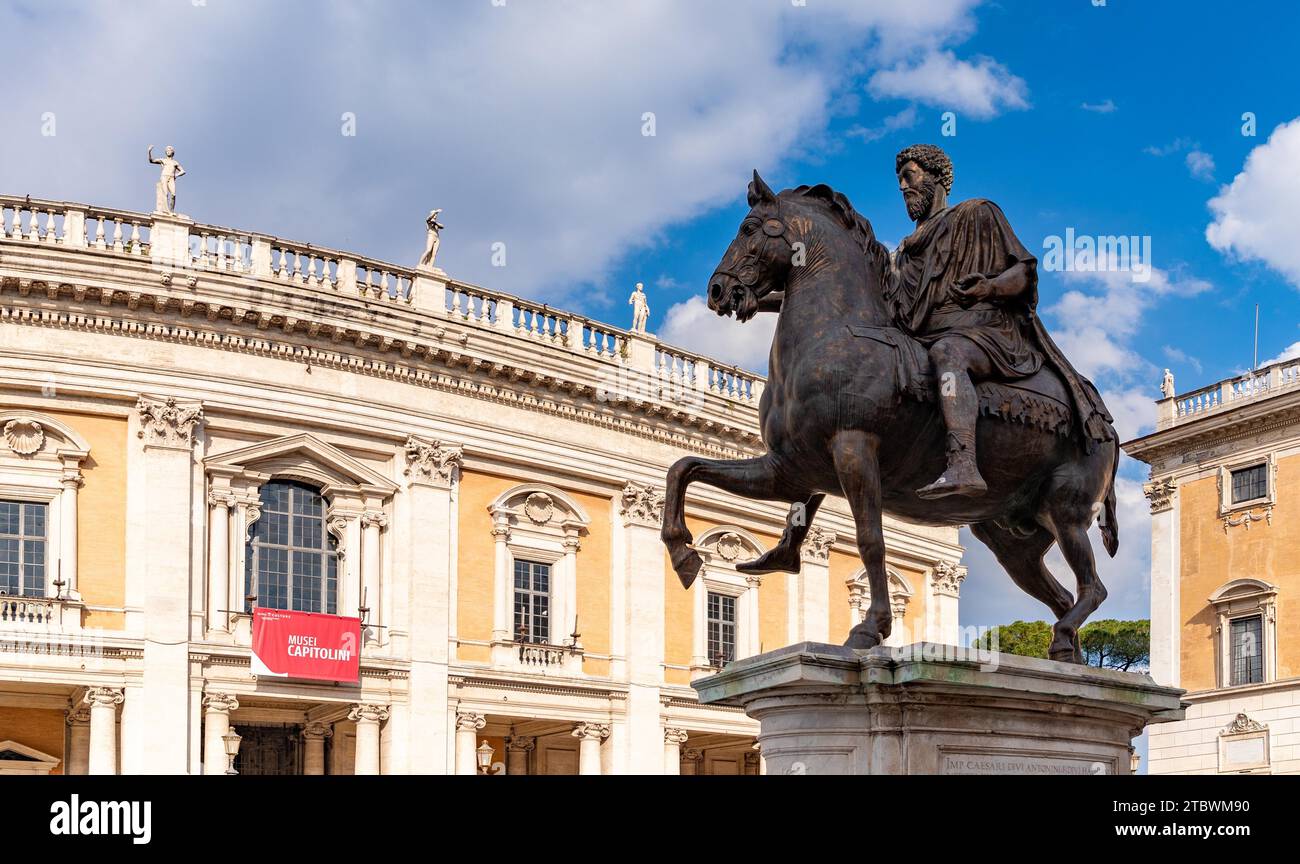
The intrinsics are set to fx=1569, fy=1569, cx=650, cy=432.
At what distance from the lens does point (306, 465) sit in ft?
113

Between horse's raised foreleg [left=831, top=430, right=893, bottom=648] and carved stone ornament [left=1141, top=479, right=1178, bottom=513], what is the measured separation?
43938mm

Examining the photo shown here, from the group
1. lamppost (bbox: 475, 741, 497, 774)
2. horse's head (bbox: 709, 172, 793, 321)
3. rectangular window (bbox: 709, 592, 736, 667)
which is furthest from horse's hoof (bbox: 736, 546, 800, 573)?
rectangular window (bbox: 709, 592, 736, 667)

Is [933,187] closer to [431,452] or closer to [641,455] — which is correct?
[431,452]

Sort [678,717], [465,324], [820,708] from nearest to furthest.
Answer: [820,708]
[465,324]
[678,717]

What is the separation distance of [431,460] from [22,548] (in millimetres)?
8926

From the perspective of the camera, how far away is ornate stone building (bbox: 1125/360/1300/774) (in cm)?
4456

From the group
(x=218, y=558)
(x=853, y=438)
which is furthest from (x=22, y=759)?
(x=853, y=438)

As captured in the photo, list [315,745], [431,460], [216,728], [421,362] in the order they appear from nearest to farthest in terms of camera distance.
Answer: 1. [216,728]
2. [315,745]
3. [431,460]
4. [421,362]

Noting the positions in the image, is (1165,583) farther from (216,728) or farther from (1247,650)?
(216,728)

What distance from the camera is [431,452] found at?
3566 cm

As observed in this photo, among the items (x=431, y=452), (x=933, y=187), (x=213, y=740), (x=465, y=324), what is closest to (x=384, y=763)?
(x=213, y=740)

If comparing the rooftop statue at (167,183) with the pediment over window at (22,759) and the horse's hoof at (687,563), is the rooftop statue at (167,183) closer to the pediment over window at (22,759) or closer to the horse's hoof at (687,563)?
the pediment over window at (22,759)
